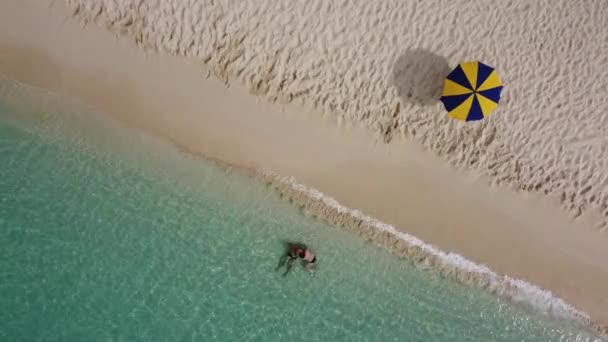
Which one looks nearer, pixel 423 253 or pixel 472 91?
pixel 472 91

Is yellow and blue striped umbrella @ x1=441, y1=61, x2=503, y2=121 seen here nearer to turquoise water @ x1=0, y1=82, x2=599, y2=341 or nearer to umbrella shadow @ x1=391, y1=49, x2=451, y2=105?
umbrella shadow @ x1=391, y1=49, x2=451, y2=105

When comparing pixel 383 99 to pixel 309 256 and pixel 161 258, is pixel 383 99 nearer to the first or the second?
pixel 309 256

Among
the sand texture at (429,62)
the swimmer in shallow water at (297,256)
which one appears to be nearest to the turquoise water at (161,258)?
the swimmer in shallow water at (297,256)

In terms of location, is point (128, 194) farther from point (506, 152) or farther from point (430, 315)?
point (506, 152)

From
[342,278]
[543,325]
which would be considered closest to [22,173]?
[342,278]

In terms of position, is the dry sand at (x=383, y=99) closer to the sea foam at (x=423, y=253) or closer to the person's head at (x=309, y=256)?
the sea foam at (x=423, y=253)

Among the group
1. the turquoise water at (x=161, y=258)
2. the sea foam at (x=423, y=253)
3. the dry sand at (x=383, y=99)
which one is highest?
the dry sand at (x=383, y=99)

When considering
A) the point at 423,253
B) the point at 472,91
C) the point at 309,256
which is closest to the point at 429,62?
the point at 472,91
